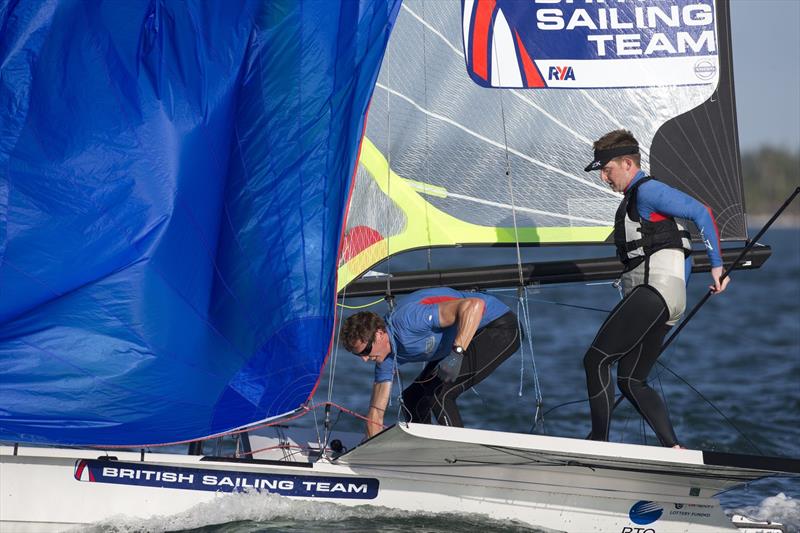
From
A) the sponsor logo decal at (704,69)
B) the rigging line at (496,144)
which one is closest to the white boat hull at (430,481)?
the rigging line at (496,144)

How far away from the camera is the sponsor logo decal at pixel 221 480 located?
14.0 ft

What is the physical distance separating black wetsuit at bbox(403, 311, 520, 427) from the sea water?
0.48 feet

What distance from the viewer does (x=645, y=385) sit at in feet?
14.8

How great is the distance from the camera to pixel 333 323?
433cm

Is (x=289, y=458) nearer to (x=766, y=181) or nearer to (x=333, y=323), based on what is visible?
A: (x=333, y=323)

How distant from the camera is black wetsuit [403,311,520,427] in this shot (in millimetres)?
4617

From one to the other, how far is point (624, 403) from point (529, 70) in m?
3.62

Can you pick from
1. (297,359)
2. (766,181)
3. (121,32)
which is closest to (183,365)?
(297,359)

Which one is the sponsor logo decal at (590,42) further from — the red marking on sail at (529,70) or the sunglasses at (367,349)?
the sunglasses at (367,349)

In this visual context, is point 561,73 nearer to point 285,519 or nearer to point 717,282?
point 717,282

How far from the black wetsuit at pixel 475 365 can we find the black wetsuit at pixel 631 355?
384mm

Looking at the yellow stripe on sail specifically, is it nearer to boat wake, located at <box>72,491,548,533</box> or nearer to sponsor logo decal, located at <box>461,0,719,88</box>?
sponsor logo decal, located at <box>461,0,719,88</box>

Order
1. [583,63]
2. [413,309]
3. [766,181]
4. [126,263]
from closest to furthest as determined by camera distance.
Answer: [126,263], [413,309], [583,63], [766,181]

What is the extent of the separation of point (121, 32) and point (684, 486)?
2.79 metres
